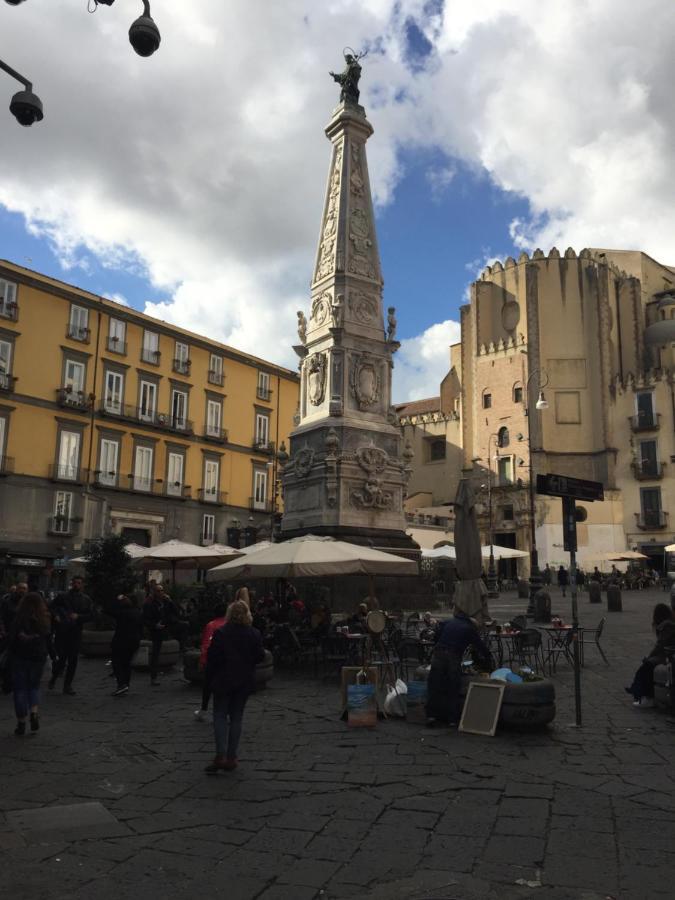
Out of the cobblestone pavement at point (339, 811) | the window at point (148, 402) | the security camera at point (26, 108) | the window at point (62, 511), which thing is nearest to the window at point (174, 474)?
the window at point (148, 402)

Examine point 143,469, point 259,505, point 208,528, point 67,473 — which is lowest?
point 208,528

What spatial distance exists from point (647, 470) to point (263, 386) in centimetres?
2370

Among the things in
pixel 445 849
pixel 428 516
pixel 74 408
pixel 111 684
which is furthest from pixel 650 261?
pixel 445 849

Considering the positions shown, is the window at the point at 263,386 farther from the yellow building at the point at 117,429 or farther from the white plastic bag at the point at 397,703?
the white plastic bag at the point at 397,703

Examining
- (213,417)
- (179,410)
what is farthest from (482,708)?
(213,417)

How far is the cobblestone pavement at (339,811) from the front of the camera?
373cm

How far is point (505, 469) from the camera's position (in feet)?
159

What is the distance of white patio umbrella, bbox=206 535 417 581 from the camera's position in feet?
34.7

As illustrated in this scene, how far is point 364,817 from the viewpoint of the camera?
4.70 m

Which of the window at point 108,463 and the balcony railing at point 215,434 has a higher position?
the balcony railing at point 215,434

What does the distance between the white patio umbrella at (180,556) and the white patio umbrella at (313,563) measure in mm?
4479

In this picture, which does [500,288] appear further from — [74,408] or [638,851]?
[638,851]

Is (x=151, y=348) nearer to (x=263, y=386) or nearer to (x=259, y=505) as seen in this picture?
(x=263, y=386)

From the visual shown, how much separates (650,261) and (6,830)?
58848mm
